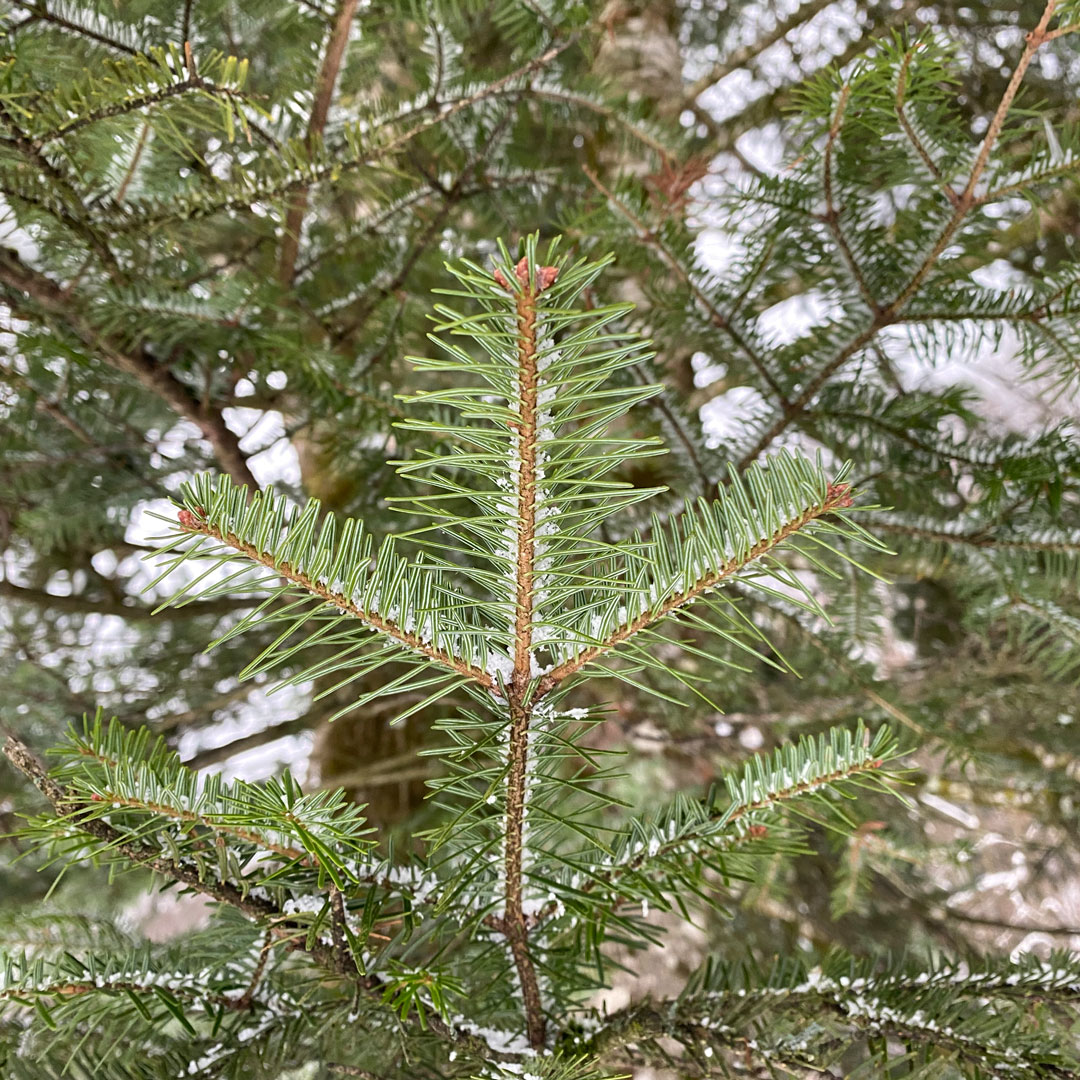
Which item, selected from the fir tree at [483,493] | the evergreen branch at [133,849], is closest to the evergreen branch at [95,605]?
the fir tree at [483,493]

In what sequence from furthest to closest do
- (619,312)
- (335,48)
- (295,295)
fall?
(295,295), (335,48), (619,312)

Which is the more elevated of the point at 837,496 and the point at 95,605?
the point at 95,605

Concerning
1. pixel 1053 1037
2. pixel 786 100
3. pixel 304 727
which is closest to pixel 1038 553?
pixel 1053 1037

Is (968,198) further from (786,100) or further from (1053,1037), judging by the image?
(786,100)

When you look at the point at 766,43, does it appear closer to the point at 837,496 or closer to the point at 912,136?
the point at 912,136

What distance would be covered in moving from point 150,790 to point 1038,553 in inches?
37.6

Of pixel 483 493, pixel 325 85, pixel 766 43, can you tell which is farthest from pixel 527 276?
pixel 766 43

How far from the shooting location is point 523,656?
0.41 m

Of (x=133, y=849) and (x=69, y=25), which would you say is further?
(x=69, y=25)

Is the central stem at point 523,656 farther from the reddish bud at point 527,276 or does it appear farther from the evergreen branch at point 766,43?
the evergreen branch at point 766,43

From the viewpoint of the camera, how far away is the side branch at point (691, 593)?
36 centimetres

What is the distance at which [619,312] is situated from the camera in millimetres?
331

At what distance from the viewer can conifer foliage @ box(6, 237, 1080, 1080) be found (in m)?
0.36

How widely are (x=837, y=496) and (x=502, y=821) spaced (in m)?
0.26
